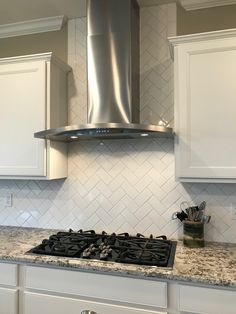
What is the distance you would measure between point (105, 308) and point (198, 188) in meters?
1.03

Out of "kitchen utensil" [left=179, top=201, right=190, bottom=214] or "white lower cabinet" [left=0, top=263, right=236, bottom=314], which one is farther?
"kitchen utensil" [left=179, top=201, right=190, bottom=214]

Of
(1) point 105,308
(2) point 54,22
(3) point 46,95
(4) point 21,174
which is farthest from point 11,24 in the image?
(1) point 105,308

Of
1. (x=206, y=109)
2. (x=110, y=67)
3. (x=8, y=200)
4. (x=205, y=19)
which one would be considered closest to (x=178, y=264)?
(x=206, y=109)

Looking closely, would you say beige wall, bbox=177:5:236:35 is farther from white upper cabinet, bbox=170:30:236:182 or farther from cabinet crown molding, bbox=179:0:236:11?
white upper cabinet, bbox=170:30:236:182

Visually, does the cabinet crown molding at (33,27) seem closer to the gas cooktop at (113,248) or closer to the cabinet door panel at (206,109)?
the cabinet door panel at (206,109)

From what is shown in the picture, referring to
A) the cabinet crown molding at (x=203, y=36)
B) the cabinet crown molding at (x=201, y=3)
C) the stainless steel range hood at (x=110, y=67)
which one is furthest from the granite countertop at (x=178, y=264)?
the cabinet crown molding at (x=201, y=3)

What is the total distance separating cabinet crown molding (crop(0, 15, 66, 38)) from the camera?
2.34 m

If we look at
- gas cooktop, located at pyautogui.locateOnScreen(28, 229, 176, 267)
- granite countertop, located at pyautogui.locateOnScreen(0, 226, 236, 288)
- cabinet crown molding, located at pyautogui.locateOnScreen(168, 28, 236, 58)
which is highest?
cabinet crown molding, located at pyautogui.locateOnScreen(168, 28, 236, 58)

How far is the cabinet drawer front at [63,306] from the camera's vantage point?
4.90ft

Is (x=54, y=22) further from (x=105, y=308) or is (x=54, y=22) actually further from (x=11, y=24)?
(x=105, y=308)

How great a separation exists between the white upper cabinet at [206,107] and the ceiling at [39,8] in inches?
25.8

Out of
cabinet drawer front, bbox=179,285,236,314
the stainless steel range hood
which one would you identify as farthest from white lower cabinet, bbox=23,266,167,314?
the stainless steel range hood

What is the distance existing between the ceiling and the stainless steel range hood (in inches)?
11.1

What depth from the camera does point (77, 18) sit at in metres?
2.33
